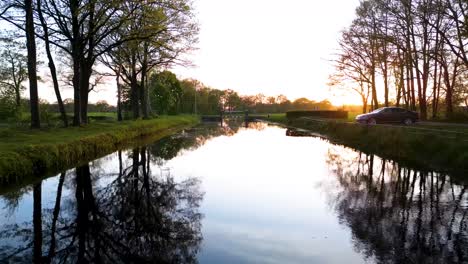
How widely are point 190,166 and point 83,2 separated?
13.2 meters

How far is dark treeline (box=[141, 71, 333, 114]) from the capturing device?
69062 millimetres

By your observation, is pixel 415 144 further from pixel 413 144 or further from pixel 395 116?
pixel 395 116

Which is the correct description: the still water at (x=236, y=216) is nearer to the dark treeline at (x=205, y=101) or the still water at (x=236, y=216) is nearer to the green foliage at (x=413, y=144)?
the green foliage at (x=413, y=144)

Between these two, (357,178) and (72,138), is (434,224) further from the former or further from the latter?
(72,138)

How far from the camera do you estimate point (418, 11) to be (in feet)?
82.9

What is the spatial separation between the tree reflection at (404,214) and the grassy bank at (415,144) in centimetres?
153

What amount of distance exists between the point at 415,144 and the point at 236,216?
12880 millimetres

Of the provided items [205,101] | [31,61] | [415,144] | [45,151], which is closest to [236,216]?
[45,151]

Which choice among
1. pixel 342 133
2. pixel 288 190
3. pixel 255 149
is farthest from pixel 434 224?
pixel 342 133

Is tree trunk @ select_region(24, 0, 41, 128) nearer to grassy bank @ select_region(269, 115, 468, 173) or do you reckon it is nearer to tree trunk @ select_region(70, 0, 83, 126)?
tree trunk @ select_region(70, 0, 83, 126)

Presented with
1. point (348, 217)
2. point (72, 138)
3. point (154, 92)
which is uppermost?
point (154, 92)

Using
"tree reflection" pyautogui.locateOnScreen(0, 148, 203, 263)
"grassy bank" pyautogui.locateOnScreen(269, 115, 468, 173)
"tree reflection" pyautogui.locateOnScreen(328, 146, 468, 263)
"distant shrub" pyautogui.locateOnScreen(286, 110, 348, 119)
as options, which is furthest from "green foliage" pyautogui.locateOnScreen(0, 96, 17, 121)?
"distant shrub" pyautogui.locateOnScreen(286, 110, 348, 119)

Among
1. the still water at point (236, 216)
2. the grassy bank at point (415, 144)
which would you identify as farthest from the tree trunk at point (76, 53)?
the grassy bank at point (415, 144)

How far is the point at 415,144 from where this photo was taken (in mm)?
18219
